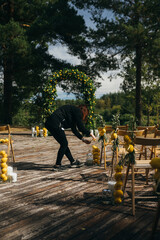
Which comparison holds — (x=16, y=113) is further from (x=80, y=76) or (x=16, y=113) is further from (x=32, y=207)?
(x=32, y=207)

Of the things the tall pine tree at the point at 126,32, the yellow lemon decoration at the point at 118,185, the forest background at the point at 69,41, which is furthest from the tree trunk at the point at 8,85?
the yellow lemon decoration at the point at 118,185

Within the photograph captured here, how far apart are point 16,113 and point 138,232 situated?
18622mm

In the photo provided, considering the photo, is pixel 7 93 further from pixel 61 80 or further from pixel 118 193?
pixel 118 193

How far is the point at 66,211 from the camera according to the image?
10.3 feet

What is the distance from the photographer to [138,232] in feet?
8.48

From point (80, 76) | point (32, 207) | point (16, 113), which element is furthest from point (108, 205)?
point (16, 113)

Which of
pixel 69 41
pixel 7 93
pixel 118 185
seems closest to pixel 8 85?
pixel 7 93

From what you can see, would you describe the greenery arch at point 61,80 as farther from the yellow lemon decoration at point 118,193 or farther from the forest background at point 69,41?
the yellow lemon decoration at point 118,193

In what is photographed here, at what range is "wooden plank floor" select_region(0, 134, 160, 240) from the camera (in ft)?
8.50

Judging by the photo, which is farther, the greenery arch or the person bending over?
the greenery arch

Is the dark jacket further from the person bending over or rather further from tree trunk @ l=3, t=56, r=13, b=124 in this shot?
tree trunk @ l=3, t=56, r=13, b=124

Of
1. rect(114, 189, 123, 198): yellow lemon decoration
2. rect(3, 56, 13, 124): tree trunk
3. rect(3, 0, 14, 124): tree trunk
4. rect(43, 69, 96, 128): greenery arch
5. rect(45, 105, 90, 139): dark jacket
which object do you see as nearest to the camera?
rect(114, 189, 123, 198): yellow lemon decoration

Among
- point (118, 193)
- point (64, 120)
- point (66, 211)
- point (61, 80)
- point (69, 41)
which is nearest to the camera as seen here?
point (66, 211)

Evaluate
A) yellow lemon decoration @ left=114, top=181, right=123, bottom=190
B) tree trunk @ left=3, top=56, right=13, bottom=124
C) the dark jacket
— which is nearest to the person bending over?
the dark jacket
